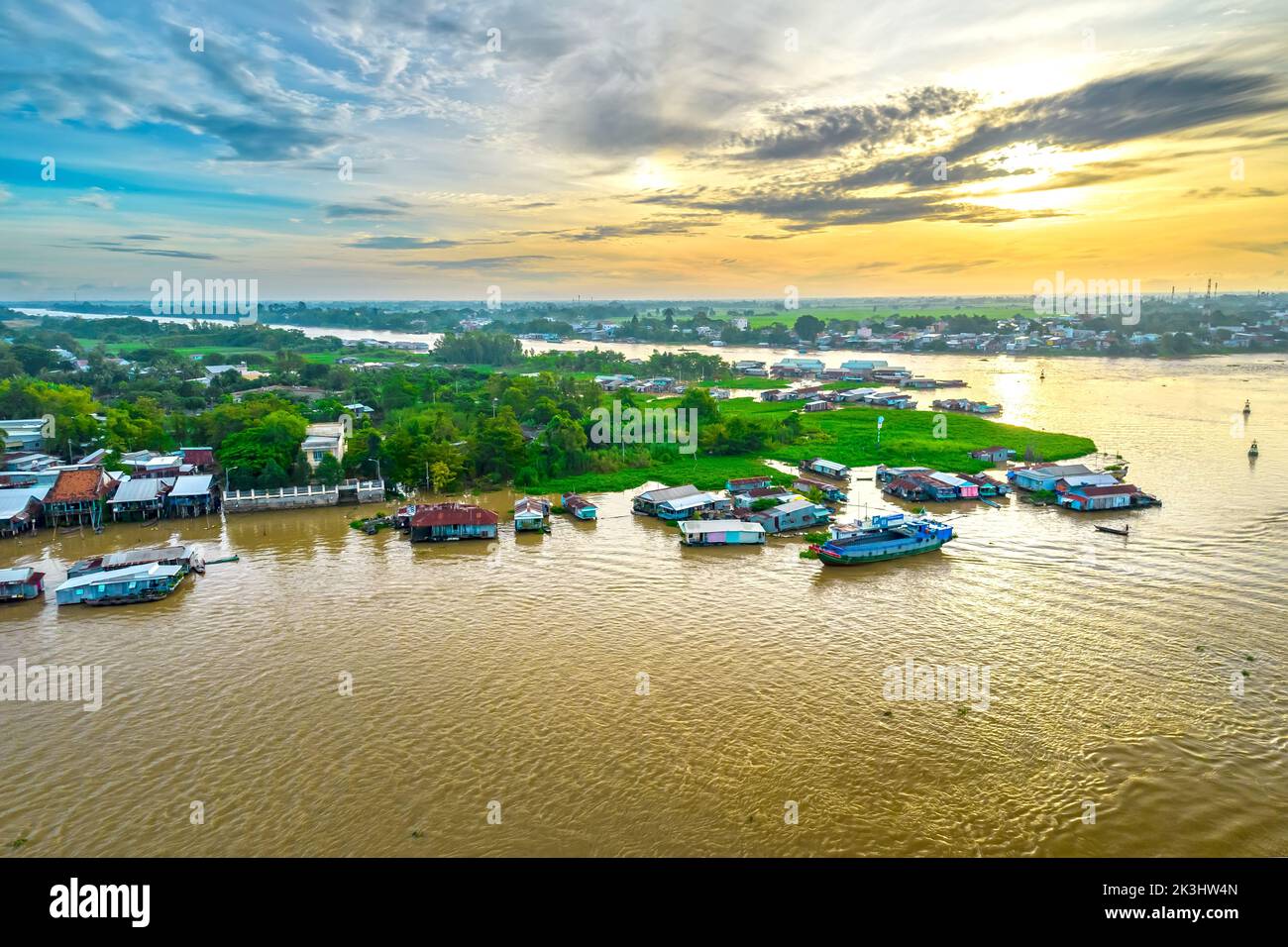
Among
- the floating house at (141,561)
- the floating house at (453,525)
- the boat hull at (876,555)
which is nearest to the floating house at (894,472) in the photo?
the boat hull at (876,555)

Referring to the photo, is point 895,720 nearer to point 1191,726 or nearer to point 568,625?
point 1191,726

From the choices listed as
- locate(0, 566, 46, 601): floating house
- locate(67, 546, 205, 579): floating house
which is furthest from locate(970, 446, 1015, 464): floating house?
locate(0, 566, 46, 601): floating house

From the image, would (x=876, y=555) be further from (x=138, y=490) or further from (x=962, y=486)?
(x=138, y=490)

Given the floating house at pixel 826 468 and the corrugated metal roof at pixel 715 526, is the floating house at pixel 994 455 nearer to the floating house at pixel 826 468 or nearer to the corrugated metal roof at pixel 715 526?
the floating house at pixel 826 468
